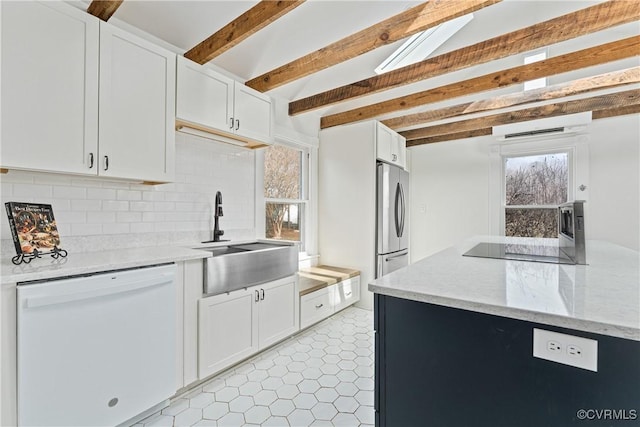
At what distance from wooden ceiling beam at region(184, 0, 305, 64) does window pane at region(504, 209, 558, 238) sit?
13.8 feet

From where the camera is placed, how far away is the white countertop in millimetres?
1268

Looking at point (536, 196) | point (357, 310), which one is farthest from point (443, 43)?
point (357, 310)

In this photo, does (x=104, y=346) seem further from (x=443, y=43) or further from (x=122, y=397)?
(x=443, y=43)

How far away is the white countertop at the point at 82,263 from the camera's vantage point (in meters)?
1.27

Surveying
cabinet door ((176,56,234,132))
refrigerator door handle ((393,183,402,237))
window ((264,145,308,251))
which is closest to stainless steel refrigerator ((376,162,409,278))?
refrigerator door handle ((393,183,402,237))

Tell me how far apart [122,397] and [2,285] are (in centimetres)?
79

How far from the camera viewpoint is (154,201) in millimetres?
2285

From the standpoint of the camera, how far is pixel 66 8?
1.59 m

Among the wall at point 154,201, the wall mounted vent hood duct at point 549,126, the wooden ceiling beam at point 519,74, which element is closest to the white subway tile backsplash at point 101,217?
the wall at point 154,201

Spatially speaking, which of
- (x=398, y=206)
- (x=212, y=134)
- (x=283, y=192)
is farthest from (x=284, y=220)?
(x=398, y=206)

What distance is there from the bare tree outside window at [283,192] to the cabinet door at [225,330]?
4.01 feet

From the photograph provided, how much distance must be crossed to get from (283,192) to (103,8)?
222 cm

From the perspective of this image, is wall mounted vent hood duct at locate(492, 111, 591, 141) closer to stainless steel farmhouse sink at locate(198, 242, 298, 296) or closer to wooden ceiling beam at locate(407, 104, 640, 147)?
wooden ceiling beam at locate(407, 104, 640, 147)

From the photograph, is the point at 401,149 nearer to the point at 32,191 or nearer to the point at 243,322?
the point at 243,322
